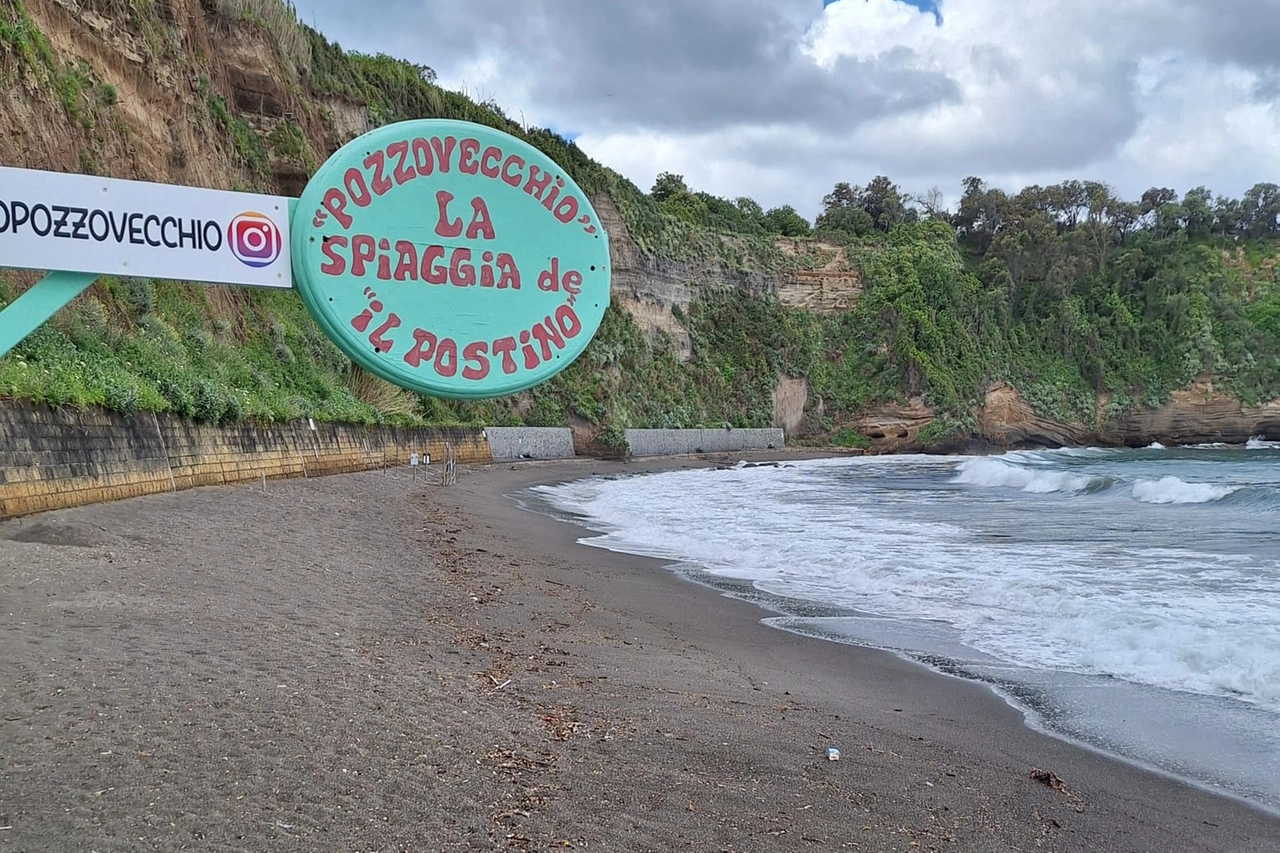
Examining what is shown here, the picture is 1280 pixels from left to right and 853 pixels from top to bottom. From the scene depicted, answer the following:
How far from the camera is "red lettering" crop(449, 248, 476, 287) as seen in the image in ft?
5.72

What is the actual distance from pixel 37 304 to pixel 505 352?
1.05 metres

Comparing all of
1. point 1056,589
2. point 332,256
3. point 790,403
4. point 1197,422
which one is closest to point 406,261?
point 332,256

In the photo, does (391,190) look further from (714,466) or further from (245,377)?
(714,466)

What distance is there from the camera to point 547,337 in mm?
1804

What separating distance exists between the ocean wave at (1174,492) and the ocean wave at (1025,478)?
6.97 feet

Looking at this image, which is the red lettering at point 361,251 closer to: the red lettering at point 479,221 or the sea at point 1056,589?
the red lettering at point 479,221

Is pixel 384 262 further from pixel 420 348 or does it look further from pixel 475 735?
pixel 475 735

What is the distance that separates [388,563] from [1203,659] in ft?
25.3

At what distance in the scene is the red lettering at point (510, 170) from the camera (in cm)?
173

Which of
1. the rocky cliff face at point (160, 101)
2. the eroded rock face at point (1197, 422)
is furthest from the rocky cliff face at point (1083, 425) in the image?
the rocky cliff face at point (160, 101)

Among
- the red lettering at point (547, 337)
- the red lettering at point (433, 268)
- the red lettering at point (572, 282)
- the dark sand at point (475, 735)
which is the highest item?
the red lettering at point (433, 268)

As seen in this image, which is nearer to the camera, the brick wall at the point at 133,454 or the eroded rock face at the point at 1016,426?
the brick wall at the point at 133,454

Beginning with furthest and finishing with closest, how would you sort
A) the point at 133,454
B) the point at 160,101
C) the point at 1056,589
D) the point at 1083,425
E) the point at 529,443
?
the point at 1083,425
the point at 529,443
the point at 160,101
the point at 133,454
the point at 1056,589

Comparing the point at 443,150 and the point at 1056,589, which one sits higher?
the point at 443,150
